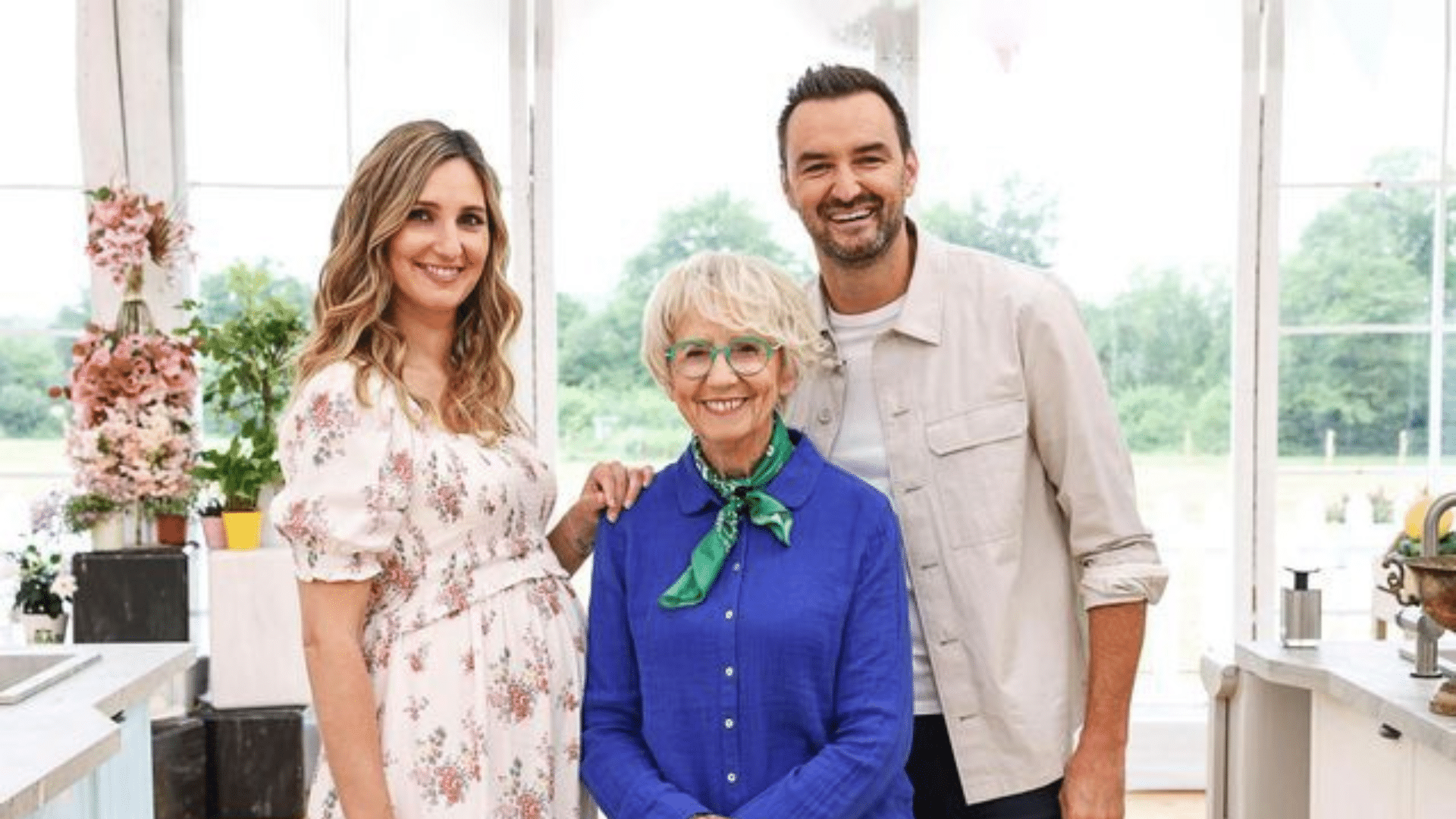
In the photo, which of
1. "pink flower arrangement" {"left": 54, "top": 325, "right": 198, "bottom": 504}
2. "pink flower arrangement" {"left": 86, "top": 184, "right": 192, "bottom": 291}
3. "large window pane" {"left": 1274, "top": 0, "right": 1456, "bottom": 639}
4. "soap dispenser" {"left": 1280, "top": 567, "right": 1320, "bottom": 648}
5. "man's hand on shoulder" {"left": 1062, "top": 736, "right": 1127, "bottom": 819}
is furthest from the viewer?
"large window pane" {"left": 1274, "top": 0, "right": 1456, "bottom": 639}

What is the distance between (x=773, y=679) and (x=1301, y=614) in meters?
1.60

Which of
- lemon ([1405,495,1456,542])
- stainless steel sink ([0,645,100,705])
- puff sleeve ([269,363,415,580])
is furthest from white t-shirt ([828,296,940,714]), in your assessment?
lemon ([1405,495,1456,542])

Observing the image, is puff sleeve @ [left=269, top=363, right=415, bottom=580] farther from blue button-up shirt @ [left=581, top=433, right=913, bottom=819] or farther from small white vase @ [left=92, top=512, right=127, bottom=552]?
small white vase @ [left=92, top=512, right=127, bottom=552]

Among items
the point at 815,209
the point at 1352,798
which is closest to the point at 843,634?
the point at 815,209

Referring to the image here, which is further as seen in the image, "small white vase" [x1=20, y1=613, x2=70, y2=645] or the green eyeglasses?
"small white vase" [x1=20, y1=613, x2=70, y2=645]

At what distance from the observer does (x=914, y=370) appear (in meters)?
2.09

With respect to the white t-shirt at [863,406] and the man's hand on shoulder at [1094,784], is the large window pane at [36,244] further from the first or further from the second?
the man's hand on shoulder at [1094,784]

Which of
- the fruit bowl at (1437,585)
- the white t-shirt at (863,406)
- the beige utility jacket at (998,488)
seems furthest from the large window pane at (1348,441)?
the white t-shirt at (863,406)

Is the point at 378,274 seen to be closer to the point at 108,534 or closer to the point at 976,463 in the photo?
the point at 976,463

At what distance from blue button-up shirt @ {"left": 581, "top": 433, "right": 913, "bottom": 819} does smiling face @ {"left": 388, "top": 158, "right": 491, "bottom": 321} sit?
17.2 inches

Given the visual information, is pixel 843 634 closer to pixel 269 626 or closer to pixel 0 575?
pixel 269 626

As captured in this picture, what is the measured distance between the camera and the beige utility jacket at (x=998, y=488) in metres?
2.04

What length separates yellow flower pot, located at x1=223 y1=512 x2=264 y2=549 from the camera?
4.38 m

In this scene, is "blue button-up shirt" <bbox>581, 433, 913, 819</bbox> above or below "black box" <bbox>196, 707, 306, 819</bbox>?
above
